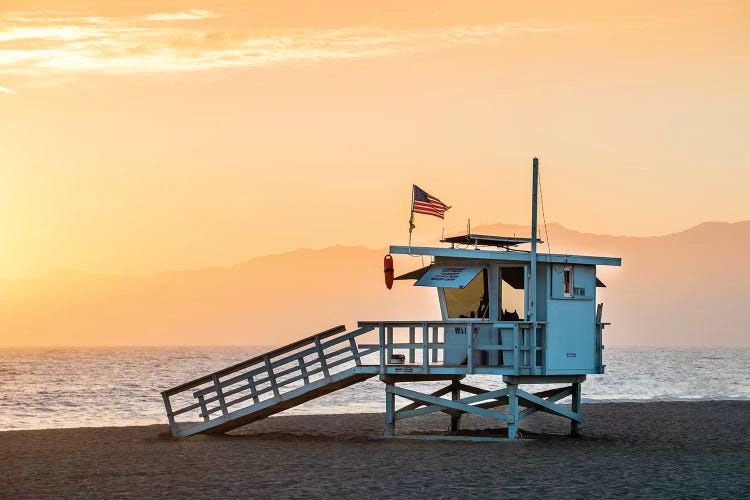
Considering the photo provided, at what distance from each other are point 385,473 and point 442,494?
2.93 meters

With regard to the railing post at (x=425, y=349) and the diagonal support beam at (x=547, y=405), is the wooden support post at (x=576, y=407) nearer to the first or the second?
the diagonal support beam at (x=547, y=405)

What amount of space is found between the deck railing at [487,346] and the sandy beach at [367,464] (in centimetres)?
175

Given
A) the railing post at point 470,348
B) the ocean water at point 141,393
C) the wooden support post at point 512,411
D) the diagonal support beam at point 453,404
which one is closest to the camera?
the railing post at point 470,348

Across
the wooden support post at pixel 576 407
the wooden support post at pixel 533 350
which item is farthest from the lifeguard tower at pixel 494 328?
the wooden support post at pixel 576 407

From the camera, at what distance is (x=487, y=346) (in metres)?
27.3

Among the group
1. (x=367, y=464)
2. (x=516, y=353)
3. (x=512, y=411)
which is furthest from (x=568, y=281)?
(x=367, y=464)

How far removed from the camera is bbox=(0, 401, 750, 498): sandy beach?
2008cm

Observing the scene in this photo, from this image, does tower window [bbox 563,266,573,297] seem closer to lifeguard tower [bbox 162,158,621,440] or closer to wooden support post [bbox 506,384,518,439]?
lifeguard tower [bbox 162,158,621,440]

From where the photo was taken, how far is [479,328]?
1112 inches

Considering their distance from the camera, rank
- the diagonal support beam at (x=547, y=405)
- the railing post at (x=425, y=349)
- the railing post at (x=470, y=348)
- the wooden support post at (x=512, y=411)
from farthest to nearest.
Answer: the diagonal support beam at (x=547, y=405), the wooden support post at (x=512, y=411), the railing post at (x=425, y=349), the railing post at (x=470, y=348)

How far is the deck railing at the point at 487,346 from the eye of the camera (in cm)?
2747

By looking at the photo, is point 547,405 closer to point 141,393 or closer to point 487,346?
point 487,346

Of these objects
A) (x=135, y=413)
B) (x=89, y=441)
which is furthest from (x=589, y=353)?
(x=135, y=413)

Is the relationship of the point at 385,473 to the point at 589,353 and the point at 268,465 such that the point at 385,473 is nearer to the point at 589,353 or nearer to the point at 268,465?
the point at 268,465
